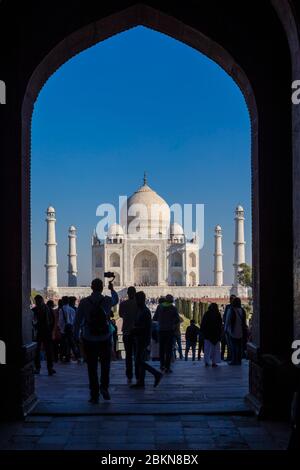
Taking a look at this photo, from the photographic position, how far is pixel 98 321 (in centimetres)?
570

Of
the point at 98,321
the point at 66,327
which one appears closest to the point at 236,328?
the point at 66,327

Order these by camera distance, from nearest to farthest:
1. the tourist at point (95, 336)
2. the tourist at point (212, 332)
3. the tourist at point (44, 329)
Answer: the tourist at point (95, 336) < the tourist at point (44, 329) < the tourist at point (212, 332)

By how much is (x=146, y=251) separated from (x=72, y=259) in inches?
237

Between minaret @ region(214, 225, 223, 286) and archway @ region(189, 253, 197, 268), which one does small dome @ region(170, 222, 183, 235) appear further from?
minaret @ region(214, 225, 223, 286)

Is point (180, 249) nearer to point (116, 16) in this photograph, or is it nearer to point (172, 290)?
point (172, 290)

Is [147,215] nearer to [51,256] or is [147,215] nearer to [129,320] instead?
[51,256]

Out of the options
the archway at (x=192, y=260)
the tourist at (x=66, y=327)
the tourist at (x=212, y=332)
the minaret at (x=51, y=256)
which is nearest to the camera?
the tourist at (x=212, y=332)

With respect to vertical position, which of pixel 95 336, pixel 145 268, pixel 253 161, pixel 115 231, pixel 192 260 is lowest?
pixel 95 336

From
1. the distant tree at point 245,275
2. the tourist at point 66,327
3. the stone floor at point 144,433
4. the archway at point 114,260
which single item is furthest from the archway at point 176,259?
the stone floor at point 144,433

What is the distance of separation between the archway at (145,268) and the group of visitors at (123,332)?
1660 inches

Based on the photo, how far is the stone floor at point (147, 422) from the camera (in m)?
4.22

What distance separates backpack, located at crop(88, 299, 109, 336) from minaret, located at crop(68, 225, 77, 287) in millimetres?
48516

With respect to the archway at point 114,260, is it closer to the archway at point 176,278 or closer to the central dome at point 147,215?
the central dome at point 147,215

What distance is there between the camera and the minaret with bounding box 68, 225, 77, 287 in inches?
2131
